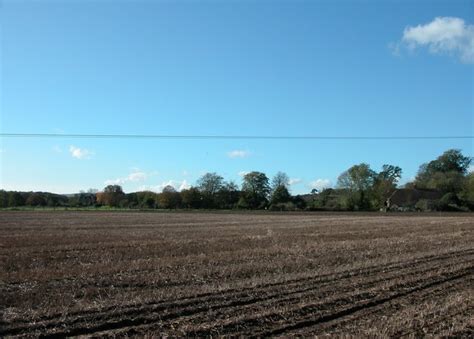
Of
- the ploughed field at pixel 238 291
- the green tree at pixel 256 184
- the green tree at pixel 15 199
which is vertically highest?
the green tree at pixel 256 184

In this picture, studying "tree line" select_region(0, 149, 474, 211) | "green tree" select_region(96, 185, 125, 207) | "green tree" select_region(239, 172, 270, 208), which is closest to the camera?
"tree line" select_region(0, 149, 474, 211)

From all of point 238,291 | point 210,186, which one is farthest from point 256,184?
point 238,291

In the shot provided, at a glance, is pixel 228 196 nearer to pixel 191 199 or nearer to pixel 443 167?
pixel 191 199

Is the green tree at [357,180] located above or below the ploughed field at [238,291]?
above

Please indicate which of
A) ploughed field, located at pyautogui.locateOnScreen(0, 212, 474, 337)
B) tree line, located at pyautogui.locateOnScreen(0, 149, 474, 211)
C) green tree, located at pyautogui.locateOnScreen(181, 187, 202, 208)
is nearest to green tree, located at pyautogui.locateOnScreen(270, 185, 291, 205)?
tree line, located at pyautogui.locateOnScreen(0, 149, 474, 211)

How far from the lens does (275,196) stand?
437ft

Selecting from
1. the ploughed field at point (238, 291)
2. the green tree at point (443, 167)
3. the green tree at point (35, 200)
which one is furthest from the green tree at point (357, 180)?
the ploughed field at point (238, 291)

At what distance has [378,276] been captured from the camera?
15.3 metres

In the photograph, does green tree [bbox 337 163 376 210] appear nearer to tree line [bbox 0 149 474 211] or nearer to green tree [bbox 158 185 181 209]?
tree line [bbox 0 149 474 211]

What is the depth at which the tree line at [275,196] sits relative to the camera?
120750 mm

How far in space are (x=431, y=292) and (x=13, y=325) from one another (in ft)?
30.9

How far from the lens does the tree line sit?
120750mm

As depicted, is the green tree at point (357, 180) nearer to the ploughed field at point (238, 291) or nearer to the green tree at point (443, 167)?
the green tree at point (443, 167)

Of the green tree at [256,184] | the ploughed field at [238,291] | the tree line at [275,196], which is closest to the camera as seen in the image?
the ploughed field at [238,291]
